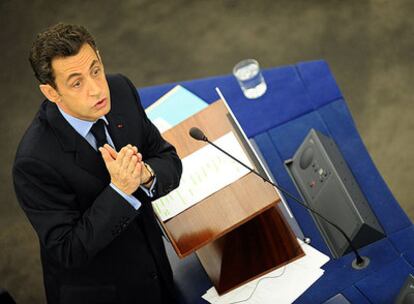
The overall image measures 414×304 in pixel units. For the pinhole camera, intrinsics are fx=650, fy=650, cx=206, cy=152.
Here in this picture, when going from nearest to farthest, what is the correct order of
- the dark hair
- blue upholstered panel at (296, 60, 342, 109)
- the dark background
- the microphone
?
the dark hair → the microphone → blue upholstered panel at (296, 60, 342, 109) → the dark background

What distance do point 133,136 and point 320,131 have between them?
85cm

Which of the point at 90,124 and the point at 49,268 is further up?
the point at 90,124

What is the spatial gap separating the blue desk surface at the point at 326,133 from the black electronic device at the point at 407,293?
0.07 meters

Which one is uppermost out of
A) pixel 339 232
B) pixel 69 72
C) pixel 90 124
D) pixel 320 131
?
pixel 69 72

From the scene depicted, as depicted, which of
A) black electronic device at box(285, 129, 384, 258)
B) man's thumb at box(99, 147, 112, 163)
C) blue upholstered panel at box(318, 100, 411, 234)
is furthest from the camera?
blue upholstered panel at box(318, 100, 411, 234)

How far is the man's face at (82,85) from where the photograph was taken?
5.80ft

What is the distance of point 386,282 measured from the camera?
2172 mm

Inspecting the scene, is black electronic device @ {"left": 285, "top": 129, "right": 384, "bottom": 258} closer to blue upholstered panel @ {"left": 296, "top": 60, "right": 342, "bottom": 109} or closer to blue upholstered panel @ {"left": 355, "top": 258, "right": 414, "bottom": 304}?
blue upholstered panel @ {"left": 355, "top": 258, "right": 414, "bottom": 304}

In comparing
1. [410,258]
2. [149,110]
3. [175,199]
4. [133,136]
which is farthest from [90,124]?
[410,258]

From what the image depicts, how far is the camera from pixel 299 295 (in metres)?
2.20

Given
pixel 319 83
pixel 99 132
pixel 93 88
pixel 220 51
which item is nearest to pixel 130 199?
pixel 99 132

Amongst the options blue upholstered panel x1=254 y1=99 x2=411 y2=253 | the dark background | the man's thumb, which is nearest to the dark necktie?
the man's thumb

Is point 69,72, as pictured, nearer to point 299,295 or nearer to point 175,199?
point 175,199

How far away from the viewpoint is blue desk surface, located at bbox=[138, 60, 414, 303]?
7.22 feet
